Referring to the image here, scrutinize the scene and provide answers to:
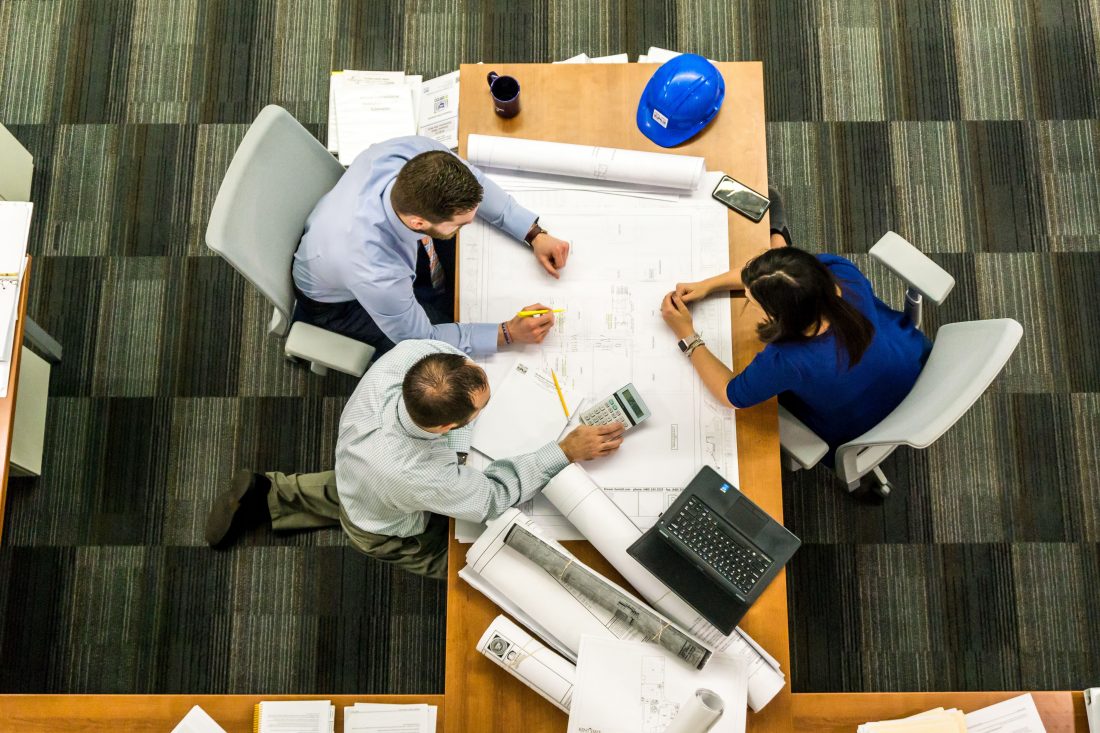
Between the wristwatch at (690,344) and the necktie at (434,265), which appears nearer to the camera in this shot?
the wristwatch at (690,344)

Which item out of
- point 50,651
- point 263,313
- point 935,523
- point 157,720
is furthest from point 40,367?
point 935,523

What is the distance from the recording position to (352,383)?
2467mm

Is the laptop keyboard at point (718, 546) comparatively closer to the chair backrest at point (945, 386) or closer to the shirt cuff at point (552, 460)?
the shirt cuff at point (552, 460)

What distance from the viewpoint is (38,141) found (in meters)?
2.65

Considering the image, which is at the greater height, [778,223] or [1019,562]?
[778,223]

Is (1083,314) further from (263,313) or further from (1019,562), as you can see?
(263,313)

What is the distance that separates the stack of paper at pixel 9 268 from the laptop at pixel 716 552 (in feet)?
5.01

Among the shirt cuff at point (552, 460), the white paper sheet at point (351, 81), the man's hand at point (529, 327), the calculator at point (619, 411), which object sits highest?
the white paper sheet at point (351, 81)

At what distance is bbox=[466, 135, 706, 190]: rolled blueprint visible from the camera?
1.69 meters

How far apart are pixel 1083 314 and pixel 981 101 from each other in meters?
0.81

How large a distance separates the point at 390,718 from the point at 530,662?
330mm

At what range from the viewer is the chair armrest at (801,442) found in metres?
1.64

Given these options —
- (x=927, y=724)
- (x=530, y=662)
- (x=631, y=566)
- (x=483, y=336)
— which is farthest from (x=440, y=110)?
(x=927, y=724)

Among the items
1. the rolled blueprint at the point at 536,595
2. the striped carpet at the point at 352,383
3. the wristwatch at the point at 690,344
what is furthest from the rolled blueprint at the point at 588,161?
the striped carpet at the point at 352,383
